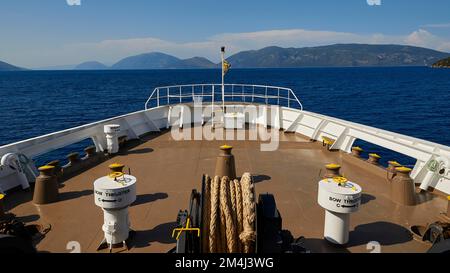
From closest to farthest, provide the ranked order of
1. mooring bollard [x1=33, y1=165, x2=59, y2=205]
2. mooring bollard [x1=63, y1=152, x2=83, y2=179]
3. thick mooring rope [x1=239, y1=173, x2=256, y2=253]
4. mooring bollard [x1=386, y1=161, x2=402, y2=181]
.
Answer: thick mooring rope [x1=239, y1=173, x2=256, y2=253] < mooring bollard [x1=33, y1=165, x2=59, y2=205] < mooring bollard [x1=386, y1=161, x2=402, y2=181] < mooring bollard [x1=63, y1=152, x2=83, y2=179]

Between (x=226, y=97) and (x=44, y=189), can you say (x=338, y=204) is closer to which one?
(x=44, y=189)

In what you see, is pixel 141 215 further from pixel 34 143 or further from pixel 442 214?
pixel 442 214

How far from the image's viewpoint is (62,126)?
107 ft

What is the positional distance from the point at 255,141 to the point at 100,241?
24.8 ft

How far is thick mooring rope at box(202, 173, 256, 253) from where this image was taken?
3092 mm

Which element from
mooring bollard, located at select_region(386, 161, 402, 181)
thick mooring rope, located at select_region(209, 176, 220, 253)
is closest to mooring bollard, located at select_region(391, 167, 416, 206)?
mooring bollard, located at select_region(386, 161, 402, 181)

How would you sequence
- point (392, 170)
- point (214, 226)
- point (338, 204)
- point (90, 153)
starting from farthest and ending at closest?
1. point (90, 153)
2. point (392, 170)
3. point (338, 204)
4. point (214, 226)

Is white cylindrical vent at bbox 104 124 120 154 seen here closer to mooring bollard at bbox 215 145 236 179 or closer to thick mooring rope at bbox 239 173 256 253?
mooring bollard at bbox 215 145 236 179

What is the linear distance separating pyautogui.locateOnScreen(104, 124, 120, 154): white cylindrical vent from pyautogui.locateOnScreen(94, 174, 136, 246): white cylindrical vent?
523cm

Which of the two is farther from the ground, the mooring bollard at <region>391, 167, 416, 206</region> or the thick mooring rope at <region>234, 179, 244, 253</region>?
the thick mooring rope at <region>234, 179, 244, 253</region>

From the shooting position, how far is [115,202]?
169 inches

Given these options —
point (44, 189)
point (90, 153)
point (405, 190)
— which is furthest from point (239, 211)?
point (90, 153)

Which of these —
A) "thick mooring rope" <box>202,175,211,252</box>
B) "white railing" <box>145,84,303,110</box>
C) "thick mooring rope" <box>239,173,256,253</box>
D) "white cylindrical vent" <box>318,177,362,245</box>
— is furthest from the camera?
"white railing" <box>145,84,303,110</box>

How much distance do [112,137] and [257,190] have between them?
5267 mm
